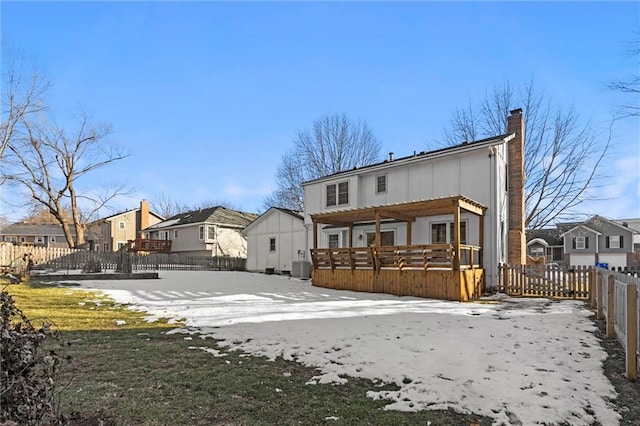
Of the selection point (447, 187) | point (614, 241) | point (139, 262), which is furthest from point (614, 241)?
point (139, 262)

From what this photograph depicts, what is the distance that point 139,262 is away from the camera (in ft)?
93.6

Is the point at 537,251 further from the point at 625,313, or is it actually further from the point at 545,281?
the point at 625,313

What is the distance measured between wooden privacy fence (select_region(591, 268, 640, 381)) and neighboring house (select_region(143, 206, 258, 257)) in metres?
31.4

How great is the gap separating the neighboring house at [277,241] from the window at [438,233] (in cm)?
901

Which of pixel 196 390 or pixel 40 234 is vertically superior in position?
pixel 40 234

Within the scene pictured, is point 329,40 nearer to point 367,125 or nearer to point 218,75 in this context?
point 218,75

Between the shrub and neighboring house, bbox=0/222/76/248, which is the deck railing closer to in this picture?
the shrub

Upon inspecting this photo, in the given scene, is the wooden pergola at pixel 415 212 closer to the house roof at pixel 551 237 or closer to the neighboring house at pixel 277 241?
the neighboring house at pixel 277 241

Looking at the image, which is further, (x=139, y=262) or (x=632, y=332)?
(x=139, y=262)

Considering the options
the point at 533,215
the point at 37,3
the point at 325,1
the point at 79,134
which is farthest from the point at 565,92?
the point at 79,134

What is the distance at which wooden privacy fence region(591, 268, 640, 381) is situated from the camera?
4.85 m

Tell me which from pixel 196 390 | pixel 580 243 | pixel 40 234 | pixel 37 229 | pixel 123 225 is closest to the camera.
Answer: pixel 196 390

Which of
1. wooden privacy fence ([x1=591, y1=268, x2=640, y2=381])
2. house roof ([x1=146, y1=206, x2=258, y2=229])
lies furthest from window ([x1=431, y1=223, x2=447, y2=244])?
house roof ([x1=146, y1=206, x2=258, y2=229])

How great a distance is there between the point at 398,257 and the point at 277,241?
13.6m
